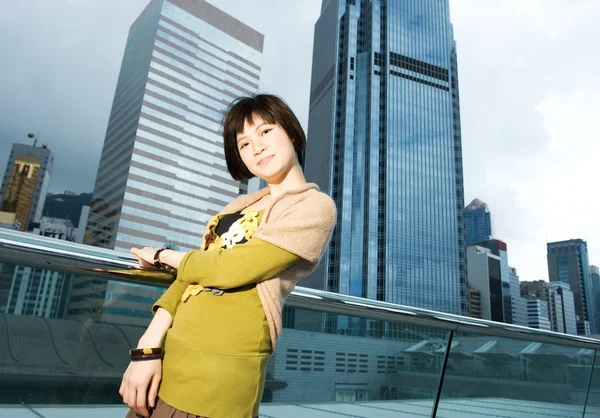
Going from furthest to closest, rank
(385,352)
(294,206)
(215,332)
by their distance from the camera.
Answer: (385,352), (294,206), (215,332)

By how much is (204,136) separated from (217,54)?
16.6 metres

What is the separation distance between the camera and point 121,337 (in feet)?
4.27

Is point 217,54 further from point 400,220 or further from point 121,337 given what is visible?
point 121,337

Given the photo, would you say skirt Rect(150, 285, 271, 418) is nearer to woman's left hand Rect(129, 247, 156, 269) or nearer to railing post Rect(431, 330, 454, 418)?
woman's left hand Rect(129, 247, 156, 269)

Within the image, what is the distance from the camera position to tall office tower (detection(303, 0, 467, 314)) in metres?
54.8

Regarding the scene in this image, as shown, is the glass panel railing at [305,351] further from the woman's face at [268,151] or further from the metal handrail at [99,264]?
the woman's face at [268,151]

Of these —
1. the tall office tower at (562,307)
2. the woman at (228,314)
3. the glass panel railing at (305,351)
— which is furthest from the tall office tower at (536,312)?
the woman at (228,314)

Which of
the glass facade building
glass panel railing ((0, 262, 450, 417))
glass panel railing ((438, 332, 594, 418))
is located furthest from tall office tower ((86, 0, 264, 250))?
glass panel railing ((0, 262, 450, 417))

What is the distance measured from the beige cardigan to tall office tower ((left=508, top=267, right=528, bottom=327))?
120 meters

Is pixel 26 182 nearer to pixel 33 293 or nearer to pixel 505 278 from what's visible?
pixel 505 278

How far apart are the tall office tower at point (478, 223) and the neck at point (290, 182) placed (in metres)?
153

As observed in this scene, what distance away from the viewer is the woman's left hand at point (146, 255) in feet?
3.60

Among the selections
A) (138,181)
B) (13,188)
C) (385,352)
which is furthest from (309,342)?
(13,188)

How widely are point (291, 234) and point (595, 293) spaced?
179833 mm
